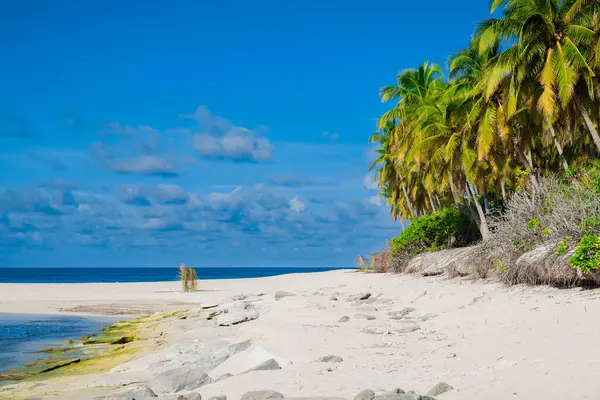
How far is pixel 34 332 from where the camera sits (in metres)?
15.9

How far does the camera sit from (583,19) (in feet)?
55.1

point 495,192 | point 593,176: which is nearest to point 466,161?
point 593,176

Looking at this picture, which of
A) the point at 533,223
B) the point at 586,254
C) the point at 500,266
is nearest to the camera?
the point at 586,254

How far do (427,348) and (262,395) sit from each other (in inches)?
124

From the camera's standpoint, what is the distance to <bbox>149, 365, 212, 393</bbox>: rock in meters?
7.43

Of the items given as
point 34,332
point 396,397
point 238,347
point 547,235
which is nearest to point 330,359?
point 396,397

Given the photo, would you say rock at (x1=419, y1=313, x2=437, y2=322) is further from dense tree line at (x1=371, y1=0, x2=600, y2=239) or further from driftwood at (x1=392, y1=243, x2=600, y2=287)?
dense tree line at (x1=371, y1=0, x2=600, y2=239)

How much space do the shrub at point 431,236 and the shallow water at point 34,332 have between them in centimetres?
1416

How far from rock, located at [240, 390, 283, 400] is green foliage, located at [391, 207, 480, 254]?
20985mm

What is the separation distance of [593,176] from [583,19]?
19.4ft

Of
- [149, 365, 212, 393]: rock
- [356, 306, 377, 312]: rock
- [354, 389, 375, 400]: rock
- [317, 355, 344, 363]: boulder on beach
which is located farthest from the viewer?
[356, 306, 377, 312]: rock

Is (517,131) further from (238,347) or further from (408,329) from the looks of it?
(238,347)

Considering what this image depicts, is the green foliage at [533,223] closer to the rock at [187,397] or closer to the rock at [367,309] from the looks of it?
the rock at [367,309]

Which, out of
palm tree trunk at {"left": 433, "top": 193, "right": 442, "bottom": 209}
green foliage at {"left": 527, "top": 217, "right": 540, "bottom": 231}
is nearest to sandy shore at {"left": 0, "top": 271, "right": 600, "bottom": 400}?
green foliage at {"left": 527, "top": 217, "right": 540, "bottom": 231}
